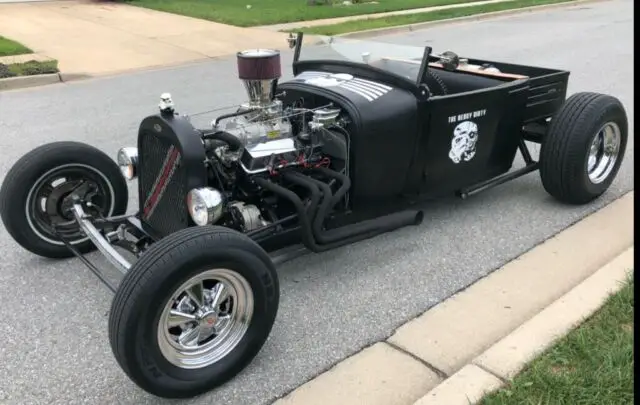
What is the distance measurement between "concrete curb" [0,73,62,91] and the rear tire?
315 inches

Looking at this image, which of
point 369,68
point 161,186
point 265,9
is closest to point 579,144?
point 369,68

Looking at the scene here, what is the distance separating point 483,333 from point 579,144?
188 cm

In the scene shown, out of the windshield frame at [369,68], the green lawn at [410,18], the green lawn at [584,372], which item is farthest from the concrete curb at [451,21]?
the green lawn at [584,372]

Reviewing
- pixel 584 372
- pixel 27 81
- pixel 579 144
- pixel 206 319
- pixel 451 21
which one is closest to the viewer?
pixel 584 372

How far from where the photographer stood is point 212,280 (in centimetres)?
293

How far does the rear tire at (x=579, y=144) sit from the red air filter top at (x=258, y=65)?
2.11 metres

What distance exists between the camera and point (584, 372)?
9.16 ft

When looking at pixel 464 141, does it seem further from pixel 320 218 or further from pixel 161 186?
pixel 161 186

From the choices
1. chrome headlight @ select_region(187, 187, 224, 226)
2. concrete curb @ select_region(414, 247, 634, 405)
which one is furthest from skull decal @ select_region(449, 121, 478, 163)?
chrome headlight @ select_region(187, 187, 224, 226)

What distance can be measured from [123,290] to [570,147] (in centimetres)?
322

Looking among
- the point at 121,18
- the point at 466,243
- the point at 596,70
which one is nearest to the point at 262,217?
the point at 466,243

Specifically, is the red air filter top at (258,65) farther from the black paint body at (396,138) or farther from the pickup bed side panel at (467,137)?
the pickup bed side panel at (467,137)

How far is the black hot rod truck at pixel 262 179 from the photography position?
2.82 meters

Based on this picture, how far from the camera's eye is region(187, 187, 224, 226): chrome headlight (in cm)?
328
